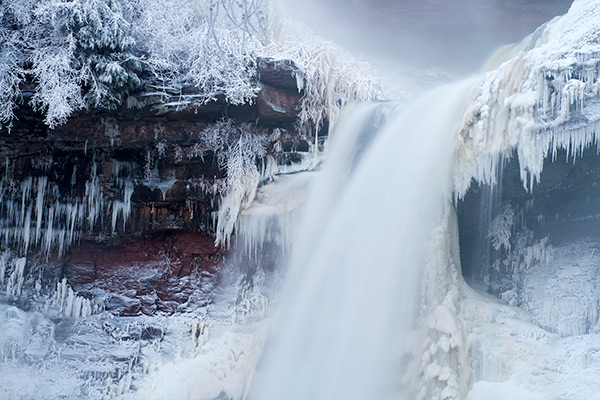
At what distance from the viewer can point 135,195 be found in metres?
8.80

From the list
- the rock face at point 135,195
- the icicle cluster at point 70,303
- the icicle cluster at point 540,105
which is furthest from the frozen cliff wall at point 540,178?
the icicle cluster at point 70,303

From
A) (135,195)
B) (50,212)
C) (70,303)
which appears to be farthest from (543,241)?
(50,212)

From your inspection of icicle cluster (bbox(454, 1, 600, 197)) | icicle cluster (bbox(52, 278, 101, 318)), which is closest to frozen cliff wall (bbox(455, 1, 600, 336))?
icicle cluster (bbox(454, 1, 600, 197))

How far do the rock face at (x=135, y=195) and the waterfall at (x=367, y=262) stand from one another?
60.2 inches

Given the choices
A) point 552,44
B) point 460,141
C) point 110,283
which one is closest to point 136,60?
point 110,283

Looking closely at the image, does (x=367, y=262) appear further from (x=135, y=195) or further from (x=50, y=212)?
(x=50, y=212)

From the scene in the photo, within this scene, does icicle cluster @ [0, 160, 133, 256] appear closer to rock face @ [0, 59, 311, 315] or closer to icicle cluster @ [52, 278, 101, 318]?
rock face @ [0, 59, 311, 315]

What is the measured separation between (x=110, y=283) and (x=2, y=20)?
4.63 metres

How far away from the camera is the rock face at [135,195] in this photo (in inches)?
327

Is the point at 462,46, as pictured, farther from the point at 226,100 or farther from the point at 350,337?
the point at 350,337

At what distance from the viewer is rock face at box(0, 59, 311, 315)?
8297mm

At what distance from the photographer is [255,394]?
23.8ft

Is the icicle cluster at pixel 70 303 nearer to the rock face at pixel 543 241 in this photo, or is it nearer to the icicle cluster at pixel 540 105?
the rock face at pixel 543 241

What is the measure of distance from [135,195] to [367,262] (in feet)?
14.5
